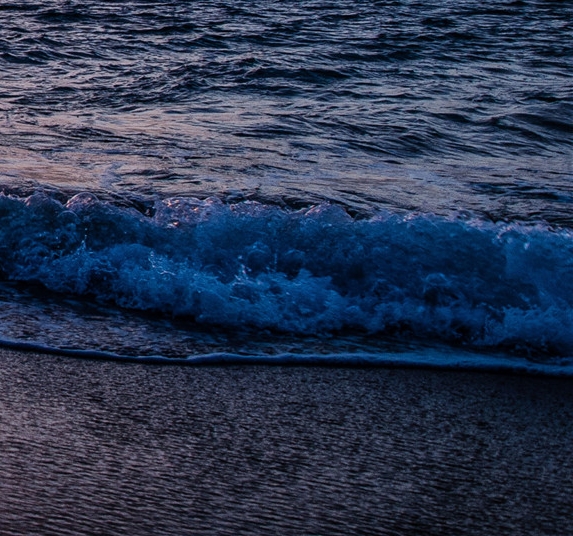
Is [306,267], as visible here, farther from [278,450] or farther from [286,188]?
[278,450]

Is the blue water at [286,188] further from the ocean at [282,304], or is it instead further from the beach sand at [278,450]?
the beach sand at [278,450]

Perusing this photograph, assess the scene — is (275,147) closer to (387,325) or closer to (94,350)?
(387,325)

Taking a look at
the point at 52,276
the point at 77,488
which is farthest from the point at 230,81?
the point at 77,488

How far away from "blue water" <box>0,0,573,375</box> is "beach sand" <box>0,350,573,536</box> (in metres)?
0.26

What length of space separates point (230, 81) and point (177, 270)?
15.4ft

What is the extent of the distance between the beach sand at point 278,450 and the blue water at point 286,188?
26 cm

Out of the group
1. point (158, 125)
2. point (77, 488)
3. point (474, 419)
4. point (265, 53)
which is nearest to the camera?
point (77, 488)

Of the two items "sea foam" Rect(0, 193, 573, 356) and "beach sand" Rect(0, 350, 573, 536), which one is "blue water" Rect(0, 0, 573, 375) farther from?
"beach sand" Rect(0, 350, 573, 536)

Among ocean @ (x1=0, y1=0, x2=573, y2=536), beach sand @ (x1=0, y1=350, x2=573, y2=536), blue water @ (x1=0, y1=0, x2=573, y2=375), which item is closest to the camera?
beach sand @ (x1=0, y1=350, x2=573, y2=536)

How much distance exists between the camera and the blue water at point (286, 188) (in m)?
4.38

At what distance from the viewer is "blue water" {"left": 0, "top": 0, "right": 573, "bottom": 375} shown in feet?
14.4

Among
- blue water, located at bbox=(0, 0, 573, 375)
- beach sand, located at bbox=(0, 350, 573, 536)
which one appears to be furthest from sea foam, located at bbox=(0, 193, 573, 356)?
beach sand, located at bbox=(0, 350, 573, 536)

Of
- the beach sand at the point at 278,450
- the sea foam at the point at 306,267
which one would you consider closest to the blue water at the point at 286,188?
the sea foam at the point at 306,267

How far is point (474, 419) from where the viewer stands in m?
3.50
